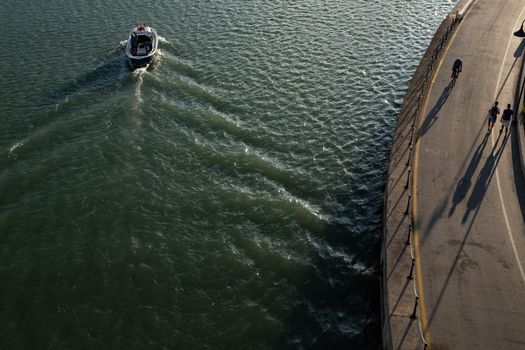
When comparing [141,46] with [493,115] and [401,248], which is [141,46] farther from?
[401,248]

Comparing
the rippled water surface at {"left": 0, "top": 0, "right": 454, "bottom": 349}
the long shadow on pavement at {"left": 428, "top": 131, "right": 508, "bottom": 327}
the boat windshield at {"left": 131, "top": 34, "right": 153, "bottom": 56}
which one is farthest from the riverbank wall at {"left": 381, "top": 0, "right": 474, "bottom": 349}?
the boat windshield at {"left": 131, "top": 34, "right": 153, "bottom": 56}

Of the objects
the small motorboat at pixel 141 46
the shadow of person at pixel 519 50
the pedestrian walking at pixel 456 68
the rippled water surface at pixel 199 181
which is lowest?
the rippled water surface at pixel 199 181

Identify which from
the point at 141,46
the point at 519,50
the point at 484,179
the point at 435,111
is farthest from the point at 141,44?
the point at 484,179

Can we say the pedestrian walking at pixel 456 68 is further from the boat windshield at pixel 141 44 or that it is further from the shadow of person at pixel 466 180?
the boat windshield at pixel 141 44

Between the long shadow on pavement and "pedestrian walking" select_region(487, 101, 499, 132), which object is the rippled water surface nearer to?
the long shadow on pavement

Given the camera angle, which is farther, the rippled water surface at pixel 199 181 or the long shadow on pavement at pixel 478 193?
the rippled water surface at pixel 199 181

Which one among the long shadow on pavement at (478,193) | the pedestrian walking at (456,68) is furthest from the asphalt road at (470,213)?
the pedestrian walking at (456,68)

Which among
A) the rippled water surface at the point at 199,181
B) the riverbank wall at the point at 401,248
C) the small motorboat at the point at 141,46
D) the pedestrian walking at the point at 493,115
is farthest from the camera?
the small motorboat at the point at 141,46

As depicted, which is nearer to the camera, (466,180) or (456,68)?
(466,180)
